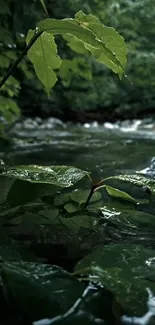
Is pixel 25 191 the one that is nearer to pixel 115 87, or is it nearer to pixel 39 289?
pixel 39 289

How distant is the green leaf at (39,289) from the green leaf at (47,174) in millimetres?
158

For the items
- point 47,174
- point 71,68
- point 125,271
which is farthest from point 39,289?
point 71,68

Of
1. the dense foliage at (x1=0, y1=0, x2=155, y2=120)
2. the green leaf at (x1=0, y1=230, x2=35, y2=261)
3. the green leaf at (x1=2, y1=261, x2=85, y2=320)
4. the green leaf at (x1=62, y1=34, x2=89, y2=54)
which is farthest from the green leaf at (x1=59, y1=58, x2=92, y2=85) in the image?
the dense foliage at (x1=0, y1=0, x2=155, y2=120)

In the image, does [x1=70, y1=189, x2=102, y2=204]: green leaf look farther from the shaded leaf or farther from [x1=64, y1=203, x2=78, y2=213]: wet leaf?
the shaded leaf

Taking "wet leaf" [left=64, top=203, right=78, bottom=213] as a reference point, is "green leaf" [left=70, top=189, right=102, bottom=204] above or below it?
above

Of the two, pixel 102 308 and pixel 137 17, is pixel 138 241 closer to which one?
pixel 102 308

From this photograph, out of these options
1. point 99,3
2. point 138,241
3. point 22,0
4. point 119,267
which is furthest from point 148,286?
point 99,3

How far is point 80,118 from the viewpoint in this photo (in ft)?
20.4

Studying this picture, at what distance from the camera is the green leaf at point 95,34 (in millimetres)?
586

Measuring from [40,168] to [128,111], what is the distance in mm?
6439

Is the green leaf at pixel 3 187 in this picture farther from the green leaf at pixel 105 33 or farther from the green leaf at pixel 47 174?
the green leaf at pixel 105 33

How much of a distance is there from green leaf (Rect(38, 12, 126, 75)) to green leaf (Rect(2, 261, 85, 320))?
11.3 inches

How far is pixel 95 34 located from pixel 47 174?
21 centimetres

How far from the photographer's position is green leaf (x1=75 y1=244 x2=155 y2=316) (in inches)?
18.7
